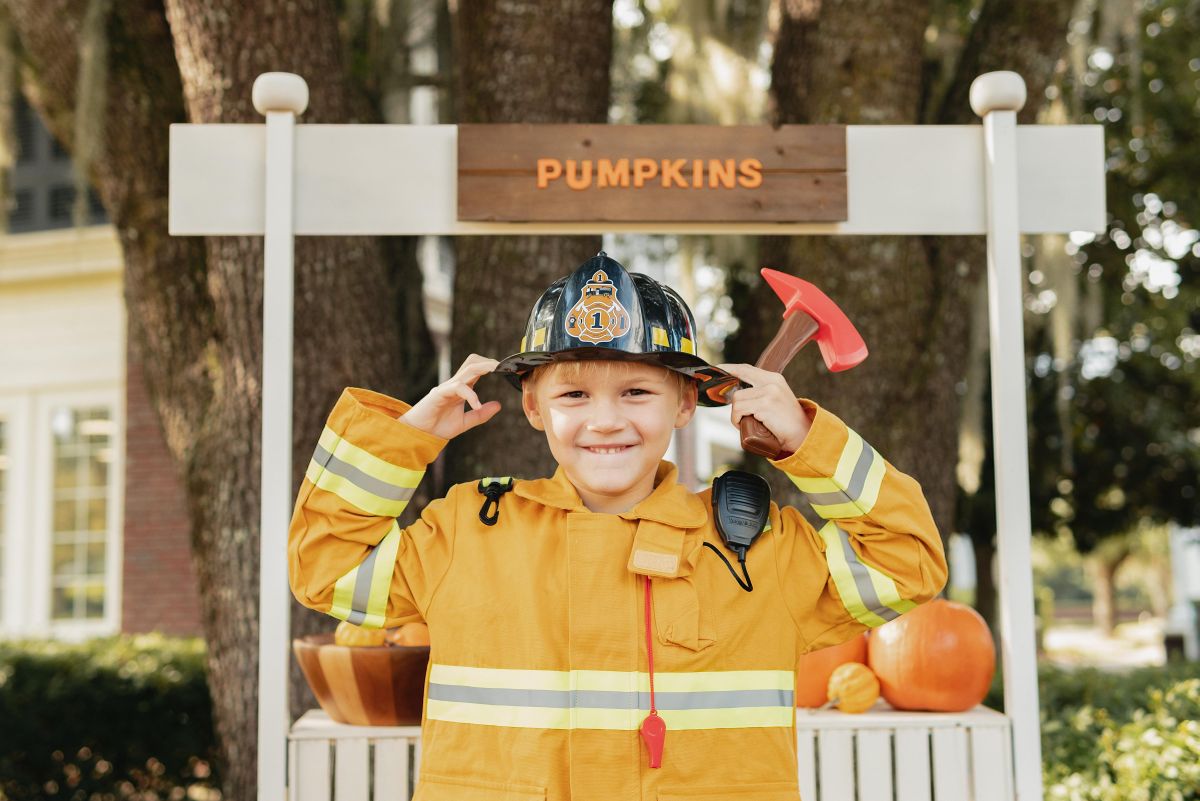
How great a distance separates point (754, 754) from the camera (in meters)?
2.20

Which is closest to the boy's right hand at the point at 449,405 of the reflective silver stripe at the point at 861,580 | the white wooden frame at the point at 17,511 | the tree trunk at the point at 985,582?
the reflective silver stripe at the point at 861,580

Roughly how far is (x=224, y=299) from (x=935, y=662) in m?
2.63

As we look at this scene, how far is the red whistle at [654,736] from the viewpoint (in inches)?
83.4

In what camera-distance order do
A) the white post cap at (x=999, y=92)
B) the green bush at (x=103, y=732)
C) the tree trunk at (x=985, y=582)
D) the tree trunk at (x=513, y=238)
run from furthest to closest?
1. the tree trunk at (x=985, y=582)
2. the green bush at (x=103, y=732)
3. the tree trunk at (x=513, y=238)
4. the white post cap at (x=999, y=92)

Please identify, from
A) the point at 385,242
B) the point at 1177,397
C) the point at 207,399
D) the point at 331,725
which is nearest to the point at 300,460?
the point at 207,399

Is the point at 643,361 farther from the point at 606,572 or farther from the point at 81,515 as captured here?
the point at 81,515

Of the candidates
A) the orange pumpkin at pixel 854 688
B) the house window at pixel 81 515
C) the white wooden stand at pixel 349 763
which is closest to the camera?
the white wooden stand at pixel 349 763

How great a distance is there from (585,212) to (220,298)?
5.43 ft

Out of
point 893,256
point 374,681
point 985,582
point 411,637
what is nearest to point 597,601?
point 374,681

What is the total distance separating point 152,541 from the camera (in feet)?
29.5

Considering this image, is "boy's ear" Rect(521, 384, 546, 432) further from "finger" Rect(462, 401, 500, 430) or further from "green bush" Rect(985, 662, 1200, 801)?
"green bush" Rect(985, 662, 1200, 801)

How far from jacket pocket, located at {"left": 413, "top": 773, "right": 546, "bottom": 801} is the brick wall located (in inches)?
280

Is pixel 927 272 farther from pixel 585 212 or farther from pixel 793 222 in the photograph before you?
pixel 585 212

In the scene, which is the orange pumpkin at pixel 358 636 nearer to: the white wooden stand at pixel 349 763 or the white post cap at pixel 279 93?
the white wooden stand at pixel 349 763
